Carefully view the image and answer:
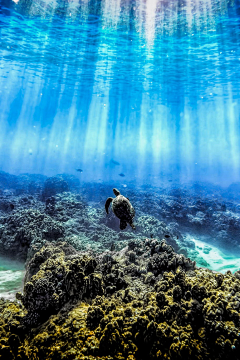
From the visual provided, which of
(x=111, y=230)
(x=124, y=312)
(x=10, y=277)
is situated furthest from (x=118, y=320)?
(x=111, y=230)

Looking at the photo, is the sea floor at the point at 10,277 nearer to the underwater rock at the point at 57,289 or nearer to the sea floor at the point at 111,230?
the sea floor at the point at 111,230

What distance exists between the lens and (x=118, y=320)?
2473 mm

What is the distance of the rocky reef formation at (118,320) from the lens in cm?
227

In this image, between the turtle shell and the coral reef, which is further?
the turtle shell

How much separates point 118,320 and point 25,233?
663 cm

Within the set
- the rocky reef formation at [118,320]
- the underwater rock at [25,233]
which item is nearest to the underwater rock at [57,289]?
the rocky reef formation at [118,320]

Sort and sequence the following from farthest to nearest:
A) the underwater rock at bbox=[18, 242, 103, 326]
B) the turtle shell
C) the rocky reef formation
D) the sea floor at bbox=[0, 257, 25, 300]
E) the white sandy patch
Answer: the white sandy patch
the turtle shell
the sea floor at bbox=[0, 257, 25, 300]
the underwater rock at bbox=[18, 242, 103, 326]
the rocky reef formation

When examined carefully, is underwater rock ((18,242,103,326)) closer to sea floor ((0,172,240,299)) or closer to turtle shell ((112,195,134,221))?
turtle shell ((112,195,134,221))

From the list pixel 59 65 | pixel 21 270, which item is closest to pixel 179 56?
pixel 59 65

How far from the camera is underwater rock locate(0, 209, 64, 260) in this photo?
7659mm

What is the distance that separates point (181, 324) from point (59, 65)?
25.8 meters

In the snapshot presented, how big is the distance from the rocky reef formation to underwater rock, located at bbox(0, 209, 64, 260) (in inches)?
154

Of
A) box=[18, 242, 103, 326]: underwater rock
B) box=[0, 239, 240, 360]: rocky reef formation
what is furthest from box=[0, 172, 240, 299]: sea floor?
box=[0, 239, 240, 360]: rocky reef formation

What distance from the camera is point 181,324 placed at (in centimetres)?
260
